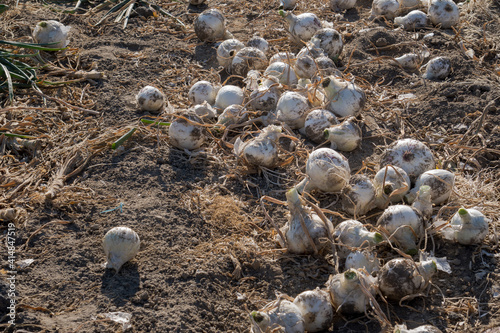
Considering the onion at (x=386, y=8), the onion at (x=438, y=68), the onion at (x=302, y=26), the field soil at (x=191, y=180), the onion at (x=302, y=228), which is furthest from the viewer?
the onion at (x=386, y=8)

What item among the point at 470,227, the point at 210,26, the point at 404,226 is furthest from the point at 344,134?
the point at 210,26

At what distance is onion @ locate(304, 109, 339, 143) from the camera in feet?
11.7

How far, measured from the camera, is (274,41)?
4.90 metres

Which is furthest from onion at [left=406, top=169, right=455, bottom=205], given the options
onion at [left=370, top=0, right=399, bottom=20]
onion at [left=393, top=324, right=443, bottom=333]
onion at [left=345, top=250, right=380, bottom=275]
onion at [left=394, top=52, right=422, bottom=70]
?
onion at [left=370, top=0, right=399, bottom=20]

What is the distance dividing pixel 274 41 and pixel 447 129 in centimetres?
190

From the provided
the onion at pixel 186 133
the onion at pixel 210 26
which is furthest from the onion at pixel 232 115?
the onion at pixel 210 26

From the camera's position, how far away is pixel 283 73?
401 centimetres

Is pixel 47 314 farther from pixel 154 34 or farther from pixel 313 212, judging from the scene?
pixel 154 34

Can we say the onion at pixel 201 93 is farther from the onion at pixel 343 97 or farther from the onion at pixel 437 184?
the onion at pixel 437 184

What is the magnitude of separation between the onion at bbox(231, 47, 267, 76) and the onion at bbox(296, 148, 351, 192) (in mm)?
1435

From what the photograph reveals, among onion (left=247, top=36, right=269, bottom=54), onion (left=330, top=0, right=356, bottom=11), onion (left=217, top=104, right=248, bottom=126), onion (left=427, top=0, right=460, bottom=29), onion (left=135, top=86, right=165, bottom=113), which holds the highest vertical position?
onion (left=427, top=0, right=460, bottom=29)

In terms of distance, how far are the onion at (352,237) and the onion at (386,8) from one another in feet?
10.4

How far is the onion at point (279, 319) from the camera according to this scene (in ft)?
7.06

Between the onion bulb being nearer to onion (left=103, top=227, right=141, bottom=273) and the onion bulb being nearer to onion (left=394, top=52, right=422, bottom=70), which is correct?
onion (left=103, top=227, right=141, bottom=273)
